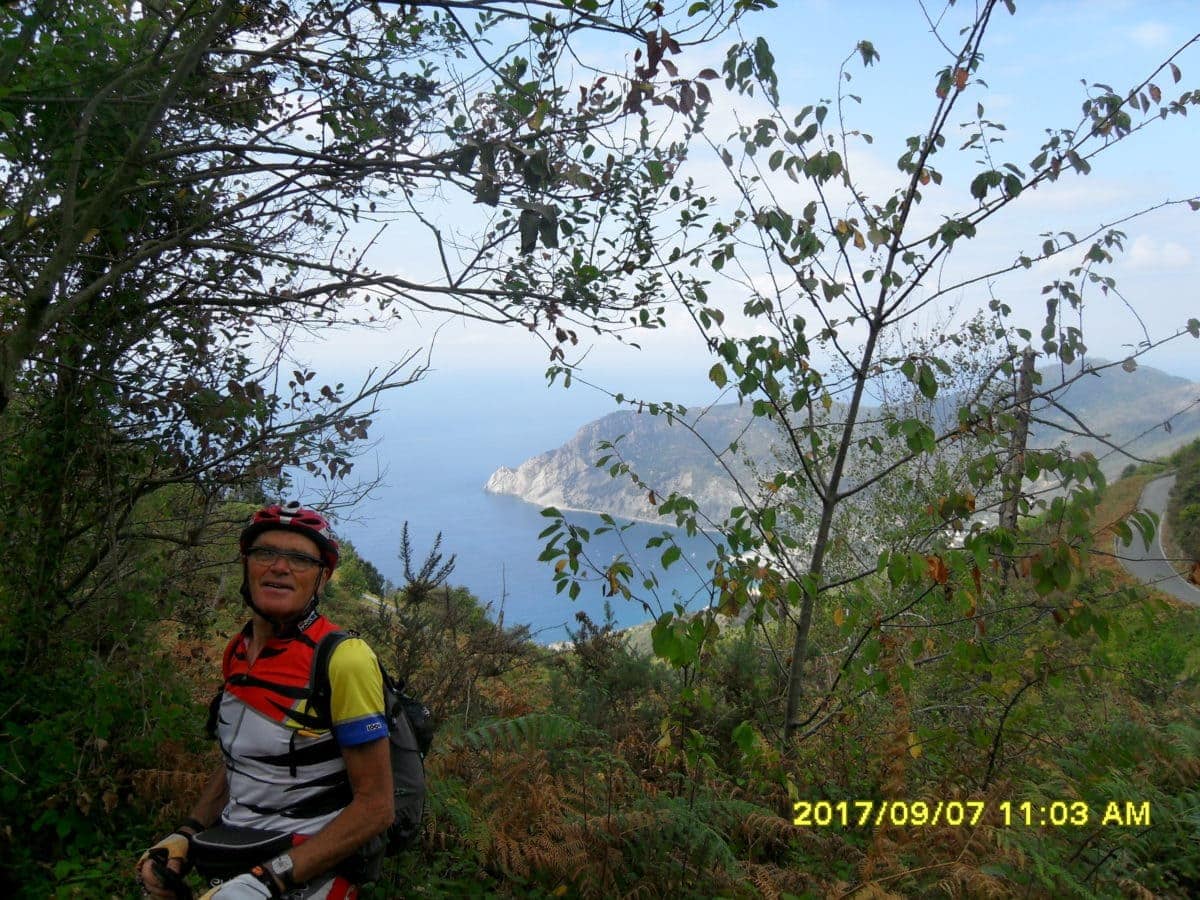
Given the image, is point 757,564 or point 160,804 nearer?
point 757,564

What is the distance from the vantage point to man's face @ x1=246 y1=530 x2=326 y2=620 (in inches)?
97.4

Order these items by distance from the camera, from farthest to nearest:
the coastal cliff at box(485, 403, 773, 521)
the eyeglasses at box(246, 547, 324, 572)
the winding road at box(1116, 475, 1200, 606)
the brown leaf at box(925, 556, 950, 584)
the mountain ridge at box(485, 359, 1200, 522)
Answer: the winding road at box(1116, 475, 1200, 606), the coastal cliff at box(485, 403, 773, 521), the mountain ridge at box(485, 359, 1200, 522), the brown leaf at box(925, 556, 950, 584), the eyeglasses at box(246, 547, 324, 572)

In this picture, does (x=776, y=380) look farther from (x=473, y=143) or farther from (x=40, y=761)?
(x=40, y=761)

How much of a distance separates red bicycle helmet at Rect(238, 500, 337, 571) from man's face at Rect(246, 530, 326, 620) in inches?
0.8

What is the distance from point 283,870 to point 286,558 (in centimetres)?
97

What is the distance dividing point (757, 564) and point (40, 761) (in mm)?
4892

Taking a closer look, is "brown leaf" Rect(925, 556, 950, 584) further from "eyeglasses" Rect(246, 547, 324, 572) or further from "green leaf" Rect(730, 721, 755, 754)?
"eyeglasses" Rect(246, 547, 324, 572)

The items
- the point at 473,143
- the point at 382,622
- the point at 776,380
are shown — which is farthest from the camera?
the point at 382,622

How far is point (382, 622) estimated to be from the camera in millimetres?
5484

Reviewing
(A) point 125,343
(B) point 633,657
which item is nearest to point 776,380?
(A) point 125,343

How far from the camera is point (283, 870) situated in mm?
2176

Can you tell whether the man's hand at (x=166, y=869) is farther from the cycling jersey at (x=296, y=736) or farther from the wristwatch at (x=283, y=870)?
the wristwatch at (x=283, y=870)
